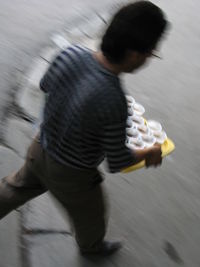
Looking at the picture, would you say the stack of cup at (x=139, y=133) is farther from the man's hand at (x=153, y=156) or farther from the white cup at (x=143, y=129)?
the man's hand at (x=153, y=156)

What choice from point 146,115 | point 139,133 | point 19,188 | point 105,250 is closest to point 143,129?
point 139,133

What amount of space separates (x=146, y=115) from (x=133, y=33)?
216 centimetres

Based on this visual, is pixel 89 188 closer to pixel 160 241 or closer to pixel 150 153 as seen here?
pixel 150 153

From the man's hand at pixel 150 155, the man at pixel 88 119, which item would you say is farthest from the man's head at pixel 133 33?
the man's hand at pixel 150 155

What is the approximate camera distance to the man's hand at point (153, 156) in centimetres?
217

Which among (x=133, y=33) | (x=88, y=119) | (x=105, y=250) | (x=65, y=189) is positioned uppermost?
(x=133, y=33)

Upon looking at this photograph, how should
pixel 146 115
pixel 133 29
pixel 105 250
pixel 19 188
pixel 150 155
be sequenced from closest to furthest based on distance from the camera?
1. pixel 133 29
2. pixel 150 155
3. pixel 19 188
4. pixel 105 250
5. pixel 146 115

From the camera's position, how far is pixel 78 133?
201cm

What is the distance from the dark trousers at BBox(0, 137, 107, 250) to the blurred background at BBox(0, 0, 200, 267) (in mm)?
350

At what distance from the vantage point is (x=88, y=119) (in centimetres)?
194

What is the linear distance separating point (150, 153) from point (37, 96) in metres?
1.99

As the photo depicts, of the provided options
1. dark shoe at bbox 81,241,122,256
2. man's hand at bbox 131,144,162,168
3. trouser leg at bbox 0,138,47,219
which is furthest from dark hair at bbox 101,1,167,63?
dark shoe at bbox 81,241,122,256

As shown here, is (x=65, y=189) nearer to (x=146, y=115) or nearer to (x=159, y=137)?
(x=159, y=137)

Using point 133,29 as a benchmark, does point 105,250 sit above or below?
below
